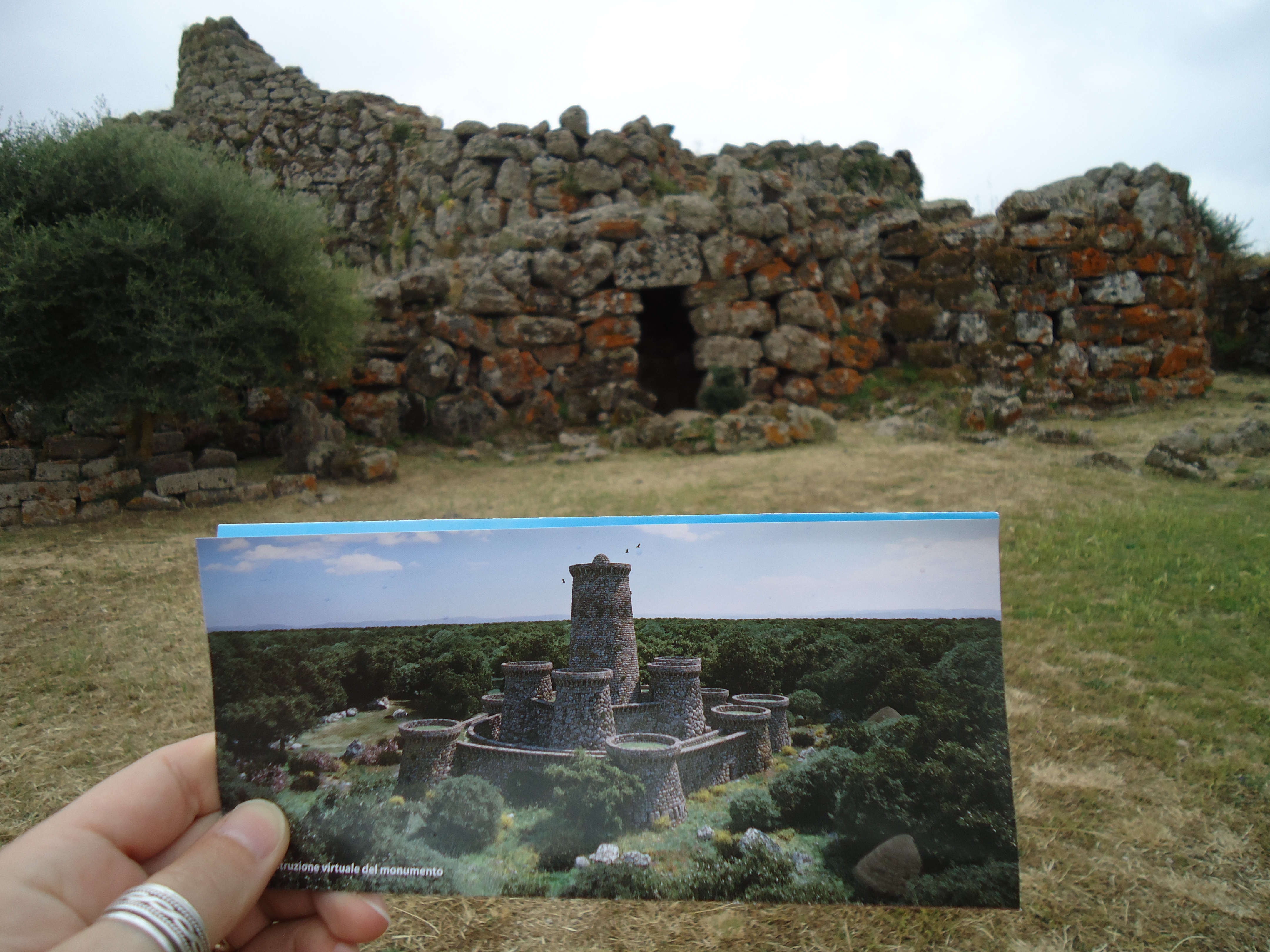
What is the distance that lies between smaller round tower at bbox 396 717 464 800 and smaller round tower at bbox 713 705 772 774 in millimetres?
545

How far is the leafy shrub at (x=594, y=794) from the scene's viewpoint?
4.46 feet

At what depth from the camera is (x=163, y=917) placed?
45.0 inches

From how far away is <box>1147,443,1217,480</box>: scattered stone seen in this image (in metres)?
5.04

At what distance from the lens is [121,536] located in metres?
5.45

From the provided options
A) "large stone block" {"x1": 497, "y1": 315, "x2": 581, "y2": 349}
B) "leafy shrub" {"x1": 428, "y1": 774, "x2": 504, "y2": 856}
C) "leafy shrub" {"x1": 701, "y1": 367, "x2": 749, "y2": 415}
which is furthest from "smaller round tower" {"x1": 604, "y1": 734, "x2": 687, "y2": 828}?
"large stone block" {"x1": 497, "y1": 315, "x2": 581, "y2": 349}

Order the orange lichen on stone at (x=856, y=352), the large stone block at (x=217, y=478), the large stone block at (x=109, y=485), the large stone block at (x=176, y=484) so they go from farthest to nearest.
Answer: the orange lichen on stone at (x=856, y=352) < the large stone block at (x=217, y=478) < the large stone block at (x=176, y=484) < the large stone block at (x=109, y=485)

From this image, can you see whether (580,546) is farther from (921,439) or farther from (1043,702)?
(921,439)

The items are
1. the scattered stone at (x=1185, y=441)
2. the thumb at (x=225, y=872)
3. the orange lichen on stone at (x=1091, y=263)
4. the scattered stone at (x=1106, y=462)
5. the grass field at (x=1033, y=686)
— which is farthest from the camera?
the orange lichen on stone at (x=1091, y=263)

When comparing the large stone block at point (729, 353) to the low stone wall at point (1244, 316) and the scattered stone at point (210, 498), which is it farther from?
the low stone wall at point (1244, 316)

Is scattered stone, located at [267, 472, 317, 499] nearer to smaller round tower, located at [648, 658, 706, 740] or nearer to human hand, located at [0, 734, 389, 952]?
human hand, located at [0, 734, 389, 952]

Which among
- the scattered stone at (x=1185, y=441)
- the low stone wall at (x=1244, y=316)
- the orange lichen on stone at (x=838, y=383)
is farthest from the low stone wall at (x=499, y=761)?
the low stone wall at (x=1244, y=316)

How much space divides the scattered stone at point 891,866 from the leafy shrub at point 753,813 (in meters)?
0.17

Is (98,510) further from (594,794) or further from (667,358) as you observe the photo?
(667,358)

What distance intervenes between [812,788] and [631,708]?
1.30 feet
